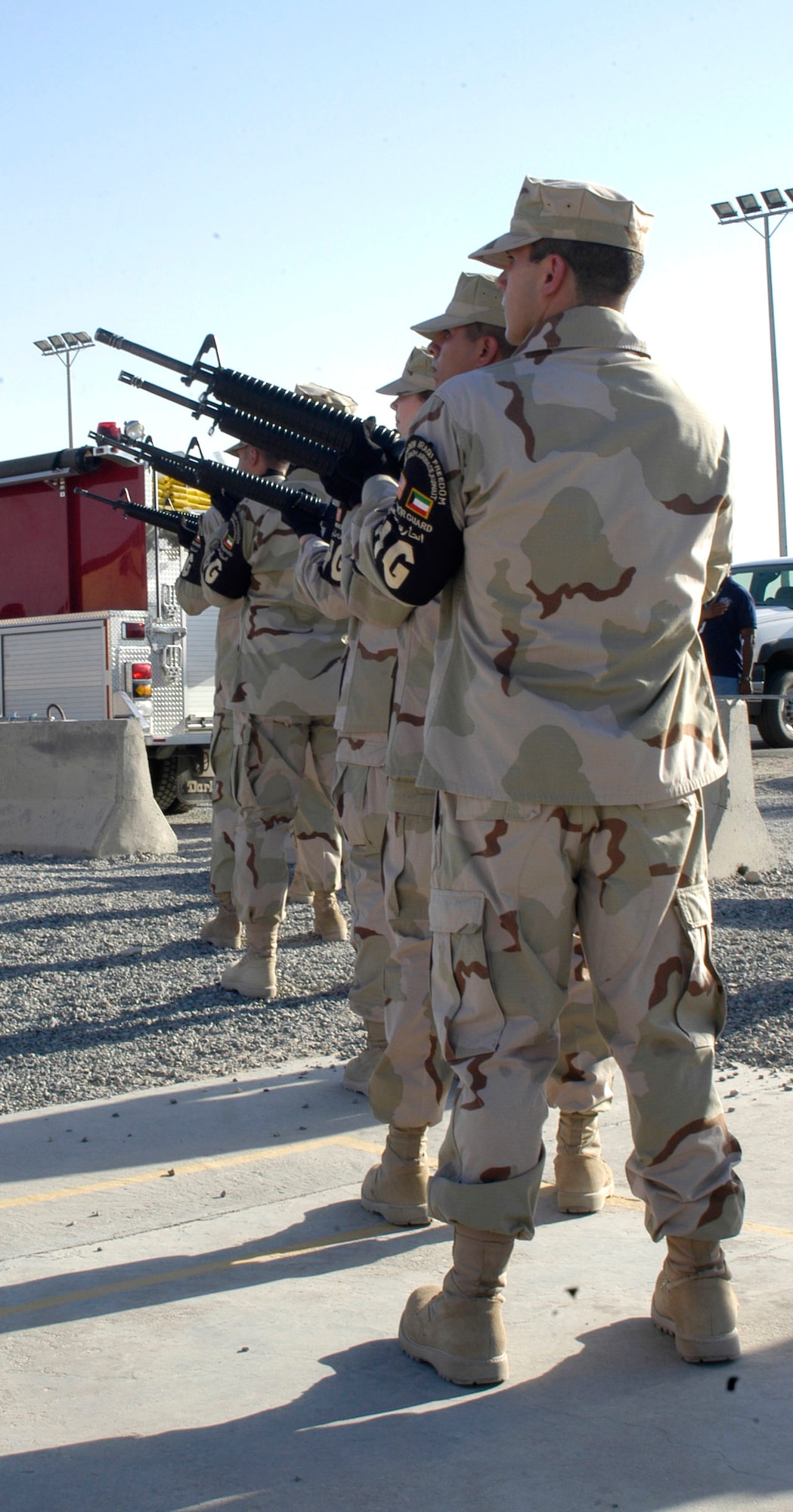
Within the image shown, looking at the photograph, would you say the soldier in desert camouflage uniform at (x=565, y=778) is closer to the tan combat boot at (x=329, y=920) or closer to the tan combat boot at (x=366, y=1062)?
the tan combat boot at (x=366, y=1062)

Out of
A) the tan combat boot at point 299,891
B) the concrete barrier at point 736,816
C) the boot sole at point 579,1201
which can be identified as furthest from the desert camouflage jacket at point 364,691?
the concrete barrier at point 736,816

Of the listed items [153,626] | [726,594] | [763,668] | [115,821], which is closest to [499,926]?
[726,594]

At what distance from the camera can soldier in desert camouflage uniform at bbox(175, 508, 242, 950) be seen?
262 inches

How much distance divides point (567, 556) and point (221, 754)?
459cm

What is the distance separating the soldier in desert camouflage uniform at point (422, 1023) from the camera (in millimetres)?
3195

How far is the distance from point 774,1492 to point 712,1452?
0.14m

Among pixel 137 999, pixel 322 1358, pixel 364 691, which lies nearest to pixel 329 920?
pixel 137 999

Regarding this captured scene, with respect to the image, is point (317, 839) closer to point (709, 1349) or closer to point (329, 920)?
point (329, 920)

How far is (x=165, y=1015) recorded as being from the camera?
5359 mm

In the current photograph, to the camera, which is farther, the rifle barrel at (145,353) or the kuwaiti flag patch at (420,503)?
the rifle barrel at (145,353)

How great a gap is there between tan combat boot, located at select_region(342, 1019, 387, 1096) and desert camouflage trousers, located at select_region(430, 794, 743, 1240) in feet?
5.29

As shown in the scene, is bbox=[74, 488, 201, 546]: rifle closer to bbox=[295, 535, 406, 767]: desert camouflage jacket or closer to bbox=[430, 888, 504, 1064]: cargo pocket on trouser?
bbox=[295, 535, 406, 767]: desert camouflage jacket

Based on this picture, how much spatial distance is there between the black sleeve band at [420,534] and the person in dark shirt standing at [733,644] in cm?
663

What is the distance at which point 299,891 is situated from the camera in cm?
782
